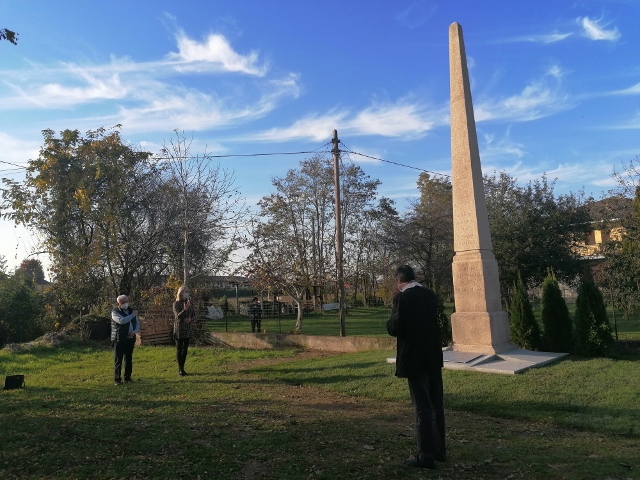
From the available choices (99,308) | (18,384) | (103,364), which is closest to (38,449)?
(18,384)

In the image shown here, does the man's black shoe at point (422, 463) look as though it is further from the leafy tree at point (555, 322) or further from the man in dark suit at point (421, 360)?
the leafy tree at point (555, 322)

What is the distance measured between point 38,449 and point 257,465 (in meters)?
2.30

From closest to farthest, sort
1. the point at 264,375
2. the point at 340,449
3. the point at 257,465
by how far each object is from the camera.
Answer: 1. the point at 257,465
2. the point at 340,449
3. the point at 264,375

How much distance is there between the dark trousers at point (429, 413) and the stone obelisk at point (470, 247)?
561 centimetres

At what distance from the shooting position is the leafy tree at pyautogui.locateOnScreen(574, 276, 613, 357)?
33.5 ft

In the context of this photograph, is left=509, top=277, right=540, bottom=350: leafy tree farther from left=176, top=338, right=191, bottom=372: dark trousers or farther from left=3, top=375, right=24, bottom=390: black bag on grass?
left=3, top=375, right=24, bottom=390: black bag on grass

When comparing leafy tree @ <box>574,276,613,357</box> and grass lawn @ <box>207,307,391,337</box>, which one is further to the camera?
grass lawn @ <box>207,307,391,337</box>

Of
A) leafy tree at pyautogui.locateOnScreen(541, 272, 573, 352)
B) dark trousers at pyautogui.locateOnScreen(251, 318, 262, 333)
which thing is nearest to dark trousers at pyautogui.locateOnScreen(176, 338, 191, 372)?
leafy tree at pyautogui.locateOnScreen(541, 272, 573, 352)

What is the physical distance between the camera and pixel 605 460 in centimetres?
468

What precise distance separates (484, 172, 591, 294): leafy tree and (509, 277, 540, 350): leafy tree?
21.8 feet

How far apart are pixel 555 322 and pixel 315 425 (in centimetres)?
694

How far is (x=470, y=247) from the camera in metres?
10.6

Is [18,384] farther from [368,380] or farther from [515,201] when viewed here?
[515,201]

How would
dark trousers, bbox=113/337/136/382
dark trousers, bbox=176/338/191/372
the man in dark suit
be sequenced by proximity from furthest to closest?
1. dark trousers, bbox=176/338/191/372
2. dark trousers, bbox=113/337/136/382
3. the man in dark suit
